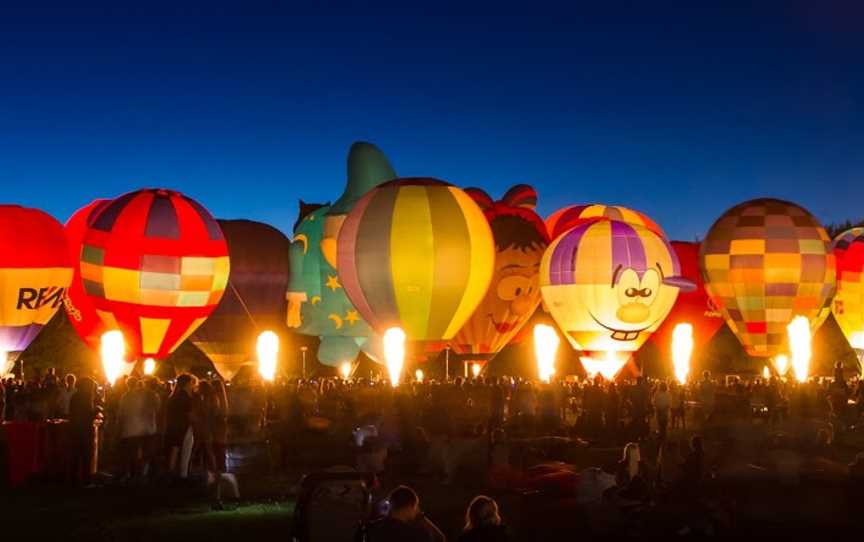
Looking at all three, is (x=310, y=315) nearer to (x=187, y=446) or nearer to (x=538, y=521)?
(x=187, y=446)

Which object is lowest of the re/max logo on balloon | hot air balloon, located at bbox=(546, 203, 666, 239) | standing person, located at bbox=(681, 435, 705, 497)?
standing person, located at bbox=(681, 435, 705, 497)

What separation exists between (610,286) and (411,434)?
46.7 ft

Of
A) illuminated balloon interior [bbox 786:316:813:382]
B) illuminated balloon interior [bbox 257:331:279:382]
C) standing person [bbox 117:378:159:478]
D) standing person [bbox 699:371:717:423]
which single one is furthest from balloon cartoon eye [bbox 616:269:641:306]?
standing person [bbox 117:378:159:478]

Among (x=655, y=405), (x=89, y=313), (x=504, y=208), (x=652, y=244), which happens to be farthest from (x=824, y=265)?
(x=89, y=313)

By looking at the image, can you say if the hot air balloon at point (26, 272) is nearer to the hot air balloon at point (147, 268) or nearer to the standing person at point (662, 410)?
the hot air balloon at point (147, 268)

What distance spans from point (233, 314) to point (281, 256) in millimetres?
2459

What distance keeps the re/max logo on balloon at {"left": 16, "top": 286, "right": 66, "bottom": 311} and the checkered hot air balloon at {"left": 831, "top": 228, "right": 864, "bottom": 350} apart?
2096 cm

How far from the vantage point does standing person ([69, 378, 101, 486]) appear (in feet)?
39.6

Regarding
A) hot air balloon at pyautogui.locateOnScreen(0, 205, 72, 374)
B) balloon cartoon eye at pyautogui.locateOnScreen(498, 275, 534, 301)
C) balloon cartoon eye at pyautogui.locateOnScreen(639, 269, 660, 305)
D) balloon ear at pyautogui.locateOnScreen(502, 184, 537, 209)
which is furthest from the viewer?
balloon ear at pyautogui.locateOnScreen(502, 184, 537, 209)

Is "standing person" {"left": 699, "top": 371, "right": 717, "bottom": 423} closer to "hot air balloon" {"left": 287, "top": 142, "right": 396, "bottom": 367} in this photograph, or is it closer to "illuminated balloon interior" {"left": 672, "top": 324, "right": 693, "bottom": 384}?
"illuminated balloon interior" {"left": 672, "top": 324, "right": 693, "bottom": 384}

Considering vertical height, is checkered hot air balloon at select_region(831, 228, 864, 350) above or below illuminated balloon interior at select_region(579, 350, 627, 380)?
above

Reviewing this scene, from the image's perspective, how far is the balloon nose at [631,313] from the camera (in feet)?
88.2

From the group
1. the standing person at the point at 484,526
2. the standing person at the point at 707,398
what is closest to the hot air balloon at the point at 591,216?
the standing person at the point at 707,398

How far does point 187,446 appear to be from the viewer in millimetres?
11945
